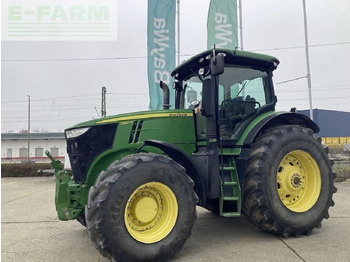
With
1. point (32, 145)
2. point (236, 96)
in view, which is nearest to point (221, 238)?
point (236, 96)

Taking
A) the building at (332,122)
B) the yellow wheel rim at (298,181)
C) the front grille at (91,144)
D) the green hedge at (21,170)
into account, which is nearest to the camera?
the front grille at (91,144)

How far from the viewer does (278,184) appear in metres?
4.49

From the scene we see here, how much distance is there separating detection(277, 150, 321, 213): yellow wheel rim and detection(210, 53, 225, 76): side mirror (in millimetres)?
1581

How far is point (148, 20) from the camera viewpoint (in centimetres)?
1178

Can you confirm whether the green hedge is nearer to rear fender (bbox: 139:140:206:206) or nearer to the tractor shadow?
the tractor shadow

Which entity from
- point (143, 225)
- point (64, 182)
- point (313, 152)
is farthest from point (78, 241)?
point (313, 152)

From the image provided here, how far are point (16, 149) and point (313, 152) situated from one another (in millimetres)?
44195

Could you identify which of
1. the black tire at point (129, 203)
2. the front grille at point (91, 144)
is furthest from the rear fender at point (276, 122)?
the front grille at point (91, 144)

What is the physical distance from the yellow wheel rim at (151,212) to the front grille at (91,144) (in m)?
0.91

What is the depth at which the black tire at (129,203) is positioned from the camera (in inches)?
126

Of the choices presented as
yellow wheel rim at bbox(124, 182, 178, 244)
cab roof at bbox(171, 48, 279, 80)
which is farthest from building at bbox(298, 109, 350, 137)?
yellow wheel rim at bbox(124, 182, 178, 244)

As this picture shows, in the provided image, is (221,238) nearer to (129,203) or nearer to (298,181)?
(298,181)

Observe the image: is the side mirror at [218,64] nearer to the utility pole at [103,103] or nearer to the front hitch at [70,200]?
the front hitch at [70,200]

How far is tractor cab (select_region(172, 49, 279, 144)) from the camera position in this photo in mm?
4336
